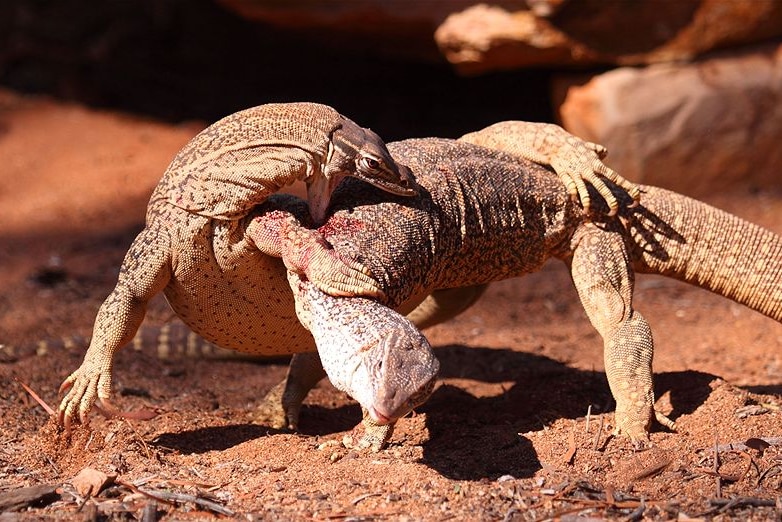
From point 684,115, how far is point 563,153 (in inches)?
188

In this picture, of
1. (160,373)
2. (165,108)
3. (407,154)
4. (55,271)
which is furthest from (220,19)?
(407,154)

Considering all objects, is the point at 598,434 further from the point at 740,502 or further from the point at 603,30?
the point at 603,30

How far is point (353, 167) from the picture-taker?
4.12 m

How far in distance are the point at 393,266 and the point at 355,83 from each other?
8.26m

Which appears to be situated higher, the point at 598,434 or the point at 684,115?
the point at 684,115

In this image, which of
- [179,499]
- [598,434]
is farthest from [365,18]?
[179,499]

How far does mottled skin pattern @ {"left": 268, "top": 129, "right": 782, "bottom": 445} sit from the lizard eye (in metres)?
0.22

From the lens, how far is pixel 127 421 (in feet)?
15.8

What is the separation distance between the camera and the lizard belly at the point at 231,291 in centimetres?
426

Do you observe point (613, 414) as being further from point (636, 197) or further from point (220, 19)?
point (220, 19)

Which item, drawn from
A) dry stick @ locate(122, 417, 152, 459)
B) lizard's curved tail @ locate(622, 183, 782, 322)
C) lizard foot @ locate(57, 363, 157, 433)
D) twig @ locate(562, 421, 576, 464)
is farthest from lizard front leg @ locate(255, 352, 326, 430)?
lizard's curved tail @ locate(622, 183, 782, 322)

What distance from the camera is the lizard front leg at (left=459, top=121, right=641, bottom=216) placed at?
16.0 feet

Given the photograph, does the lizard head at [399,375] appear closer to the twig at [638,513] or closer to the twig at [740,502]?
the twig at [638,513]

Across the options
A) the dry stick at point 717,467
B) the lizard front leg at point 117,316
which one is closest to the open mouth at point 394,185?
the lizard front leg at point 117,316
